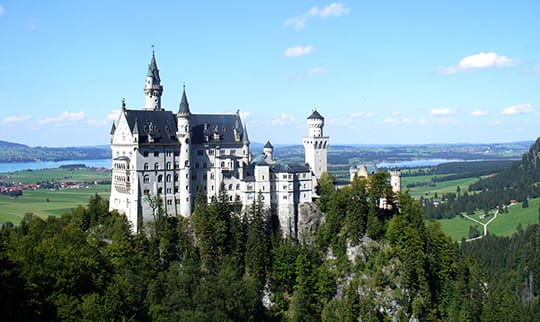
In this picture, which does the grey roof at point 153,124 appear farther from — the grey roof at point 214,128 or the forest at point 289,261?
the forest at point 289,261

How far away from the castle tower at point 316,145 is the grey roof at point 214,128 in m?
11.8

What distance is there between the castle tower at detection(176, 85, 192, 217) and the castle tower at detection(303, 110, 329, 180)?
69.4 feet

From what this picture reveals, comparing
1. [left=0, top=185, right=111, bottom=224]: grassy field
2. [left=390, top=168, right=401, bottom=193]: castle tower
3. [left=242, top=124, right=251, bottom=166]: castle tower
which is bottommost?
[left=0, top=185, right=111, bottom=224]: grassy field

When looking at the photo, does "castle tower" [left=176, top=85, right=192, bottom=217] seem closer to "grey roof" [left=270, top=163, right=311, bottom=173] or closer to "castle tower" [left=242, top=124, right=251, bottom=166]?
"castle tower" [left=242, top=124, right=251, bottom=166]

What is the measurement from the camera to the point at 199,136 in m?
89.3

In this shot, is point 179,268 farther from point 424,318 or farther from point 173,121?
point 424,318

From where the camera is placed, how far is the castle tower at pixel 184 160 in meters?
84.6

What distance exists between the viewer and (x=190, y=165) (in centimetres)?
8631

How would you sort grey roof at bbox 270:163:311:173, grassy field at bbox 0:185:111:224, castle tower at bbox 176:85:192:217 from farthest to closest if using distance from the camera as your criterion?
grassy field at bbox 0:185:111:224, grey roof at bbox 270:163:311:173, castle tower at bbox 176:85:192:217

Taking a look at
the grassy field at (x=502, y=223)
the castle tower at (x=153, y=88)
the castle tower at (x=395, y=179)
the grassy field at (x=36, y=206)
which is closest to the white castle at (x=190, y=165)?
the castle tower at (x=153, y=88)

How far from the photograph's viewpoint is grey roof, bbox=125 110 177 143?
8175cm

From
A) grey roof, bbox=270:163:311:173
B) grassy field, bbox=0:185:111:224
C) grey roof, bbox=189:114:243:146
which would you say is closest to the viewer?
grey roof, bbox=270:163:311:173

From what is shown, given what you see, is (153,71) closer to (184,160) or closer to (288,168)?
(184,160)

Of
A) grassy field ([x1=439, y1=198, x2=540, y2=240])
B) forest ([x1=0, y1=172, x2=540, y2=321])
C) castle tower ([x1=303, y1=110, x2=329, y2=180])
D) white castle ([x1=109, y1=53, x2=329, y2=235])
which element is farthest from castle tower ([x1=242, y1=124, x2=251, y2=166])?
grassy field ([x1=439, y1=198, x2=540, y2=240])
